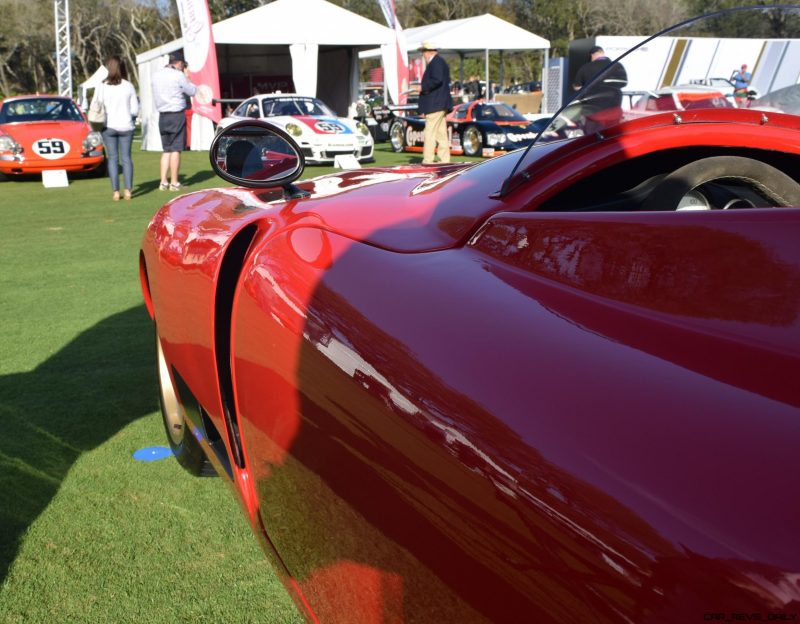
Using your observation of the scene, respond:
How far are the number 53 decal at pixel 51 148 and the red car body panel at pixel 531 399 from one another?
1226 cm

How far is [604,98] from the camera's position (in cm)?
158

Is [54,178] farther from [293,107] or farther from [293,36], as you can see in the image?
[293,36]

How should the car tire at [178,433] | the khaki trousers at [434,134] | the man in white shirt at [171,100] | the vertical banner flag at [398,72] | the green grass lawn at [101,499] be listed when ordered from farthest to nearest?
the vertical banner flag at [398,72] → the khaki trousers at [434,134] → the man in white shirt at [171,100] → the car tire at [178,433] → the green grass lawn at [101,499]

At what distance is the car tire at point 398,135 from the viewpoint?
706 inches

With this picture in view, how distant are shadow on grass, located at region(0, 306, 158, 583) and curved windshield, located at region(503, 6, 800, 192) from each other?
6.02ft

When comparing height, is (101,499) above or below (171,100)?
below

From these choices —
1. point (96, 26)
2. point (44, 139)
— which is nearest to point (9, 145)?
point (44, 139)

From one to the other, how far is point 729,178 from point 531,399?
0.91 metres

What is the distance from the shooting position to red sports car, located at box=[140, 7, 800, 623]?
69 cm

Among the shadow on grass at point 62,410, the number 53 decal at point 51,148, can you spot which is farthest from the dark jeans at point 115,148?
the shadow on grass at point 62,410

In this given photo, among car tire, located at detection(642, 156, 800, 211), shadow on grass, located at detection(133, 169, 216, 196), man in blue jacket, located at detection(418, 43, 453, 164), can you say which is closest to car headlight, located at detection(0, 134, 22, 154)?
shadow on grass, located at detection(133, 169, 216, 196)

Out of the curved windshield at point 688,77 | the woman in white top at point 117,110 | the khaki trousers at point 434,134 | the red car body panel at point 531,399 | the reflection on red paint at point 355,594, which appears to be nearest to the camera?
the red car body panel at point 531,399

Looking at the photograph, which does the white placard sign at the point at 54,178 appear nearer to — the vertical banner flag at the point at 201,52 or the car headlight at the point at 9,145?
the car headlight at the point at 9,145

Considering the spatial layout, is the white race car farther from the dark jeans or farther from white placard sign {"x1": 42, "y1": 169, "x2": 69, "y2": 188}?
the dark jeans
